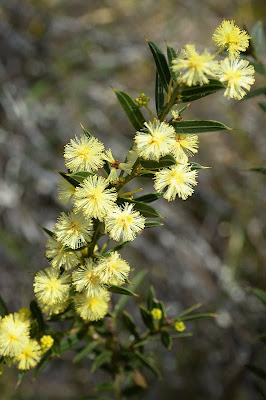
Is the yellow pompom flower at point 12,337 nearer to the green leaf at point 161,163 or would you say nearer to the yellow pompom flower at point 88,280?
the yellow pompom flower at point 88,280

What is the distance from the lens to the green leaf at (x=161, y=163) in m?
0.96

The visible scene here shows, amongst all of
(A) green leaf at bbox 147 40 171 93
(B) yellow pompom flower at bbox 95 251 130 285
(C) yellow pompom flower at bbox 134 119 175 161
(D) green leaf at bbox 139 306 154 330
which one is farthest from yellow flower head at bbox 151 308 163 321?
(A) green leaf at bbox 147 40 171 93

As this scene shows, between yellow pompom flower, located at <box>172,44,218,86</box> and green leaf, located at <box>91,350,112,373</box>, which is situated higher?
yellow pompom flower, located at <box>172,44,218,86</box>

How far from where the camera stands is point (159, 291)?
118 inches

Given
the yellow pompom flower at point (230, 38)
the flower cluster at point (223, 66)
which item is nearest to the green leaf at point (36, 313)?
the flower cluster at point (223, 66)

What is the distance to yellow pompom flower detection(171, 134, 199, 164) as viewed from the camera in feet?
3.34

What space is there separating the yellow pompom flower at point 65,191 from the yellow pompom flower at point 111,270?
0.58 feet

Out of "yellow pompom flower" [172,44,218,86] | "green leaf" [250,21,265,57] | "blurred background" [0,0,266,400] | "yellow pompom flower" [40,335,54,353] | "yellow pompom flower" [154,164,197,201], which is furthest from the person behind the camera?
"blurred background" [0,0,266,400]

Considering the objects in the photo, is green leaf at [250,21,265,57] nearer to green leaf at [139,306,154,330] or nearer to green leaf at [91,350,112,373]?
green leaf at [139,306,154,330]

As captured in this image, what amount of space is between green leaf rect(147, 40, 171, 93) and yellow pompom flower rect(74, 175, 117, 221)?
0.96 ft

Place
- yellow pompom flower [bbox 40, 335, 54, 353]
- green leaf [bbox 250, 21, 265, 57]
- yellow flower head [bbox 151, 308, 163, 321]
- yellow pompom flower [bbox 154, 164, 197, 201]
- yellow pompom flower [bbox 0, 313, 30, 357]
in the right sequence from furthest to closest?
green leaf [bbox 250, 21, 265, 57], yellow flower head [bbox 151, 308, 163, 321], yellow pompom flower [bbox 40, 335, 54, 353], yellow pompom flower [bbox 0, 313, 30, 357], yellow pompom flower [bbox 154, 164, 197, 201]

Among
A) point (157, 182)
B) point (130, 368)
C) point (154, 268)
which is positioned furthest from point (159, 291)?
point (157, 182)

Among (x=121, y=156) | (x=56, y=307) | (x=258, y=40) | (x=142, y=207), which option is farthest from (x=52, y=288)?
(x=121, y=156)

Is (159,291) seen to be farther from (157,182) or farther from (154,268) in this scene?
(157,182)
